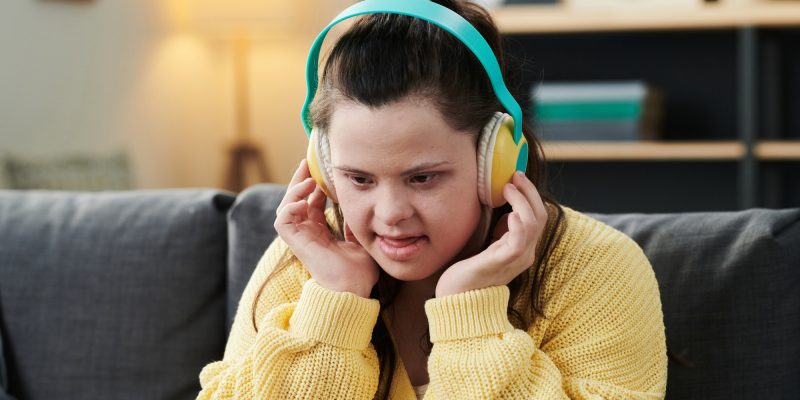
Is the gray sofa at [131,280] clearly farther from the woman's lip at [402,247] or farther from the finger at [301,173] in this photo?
the woman's lip at [402,247]

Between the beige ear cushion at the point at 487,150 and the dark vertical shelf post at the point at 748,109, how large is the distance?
215cm

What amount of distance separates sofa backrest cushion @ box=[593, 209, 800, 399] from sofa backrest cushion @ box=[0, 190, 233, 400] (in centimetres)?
73

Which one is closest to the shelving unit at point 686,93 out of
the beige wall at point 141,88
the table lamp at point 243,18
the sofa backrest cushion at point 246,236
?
the beige wall at point 141,88

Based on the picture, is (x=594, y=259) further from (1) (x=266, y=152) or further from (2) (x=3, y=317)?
(1) (x=266, y=152)

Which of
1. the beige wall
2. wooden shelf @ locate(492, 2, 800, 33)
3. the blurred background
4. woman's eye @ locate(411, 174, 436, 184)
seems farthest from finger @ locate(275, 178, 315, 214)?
wooden shelf @ locate(492, 2, 800, 33)

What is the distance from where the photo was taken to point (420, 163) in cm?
107

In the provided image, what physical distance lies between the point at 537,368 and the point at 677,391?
34cm

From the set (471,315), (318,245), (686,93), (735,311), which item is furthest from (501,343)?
(686,93)

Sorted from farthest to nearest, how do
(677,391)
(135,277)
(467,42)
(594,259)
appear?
(135,277) < (677,391) < (594,259) < (467,42)

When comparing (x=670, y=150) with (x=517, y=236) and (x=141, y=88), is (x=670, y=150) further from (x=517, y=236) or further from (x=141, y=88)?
(x=141, y=88)

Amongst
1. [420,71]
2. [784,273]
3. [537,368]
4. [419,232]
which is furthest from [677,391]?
[420,71]

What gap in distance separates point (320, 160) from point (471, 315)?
9.9 inches

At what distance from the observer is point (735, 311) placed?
139cm

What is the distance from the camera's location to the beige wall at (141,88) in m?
3.45
